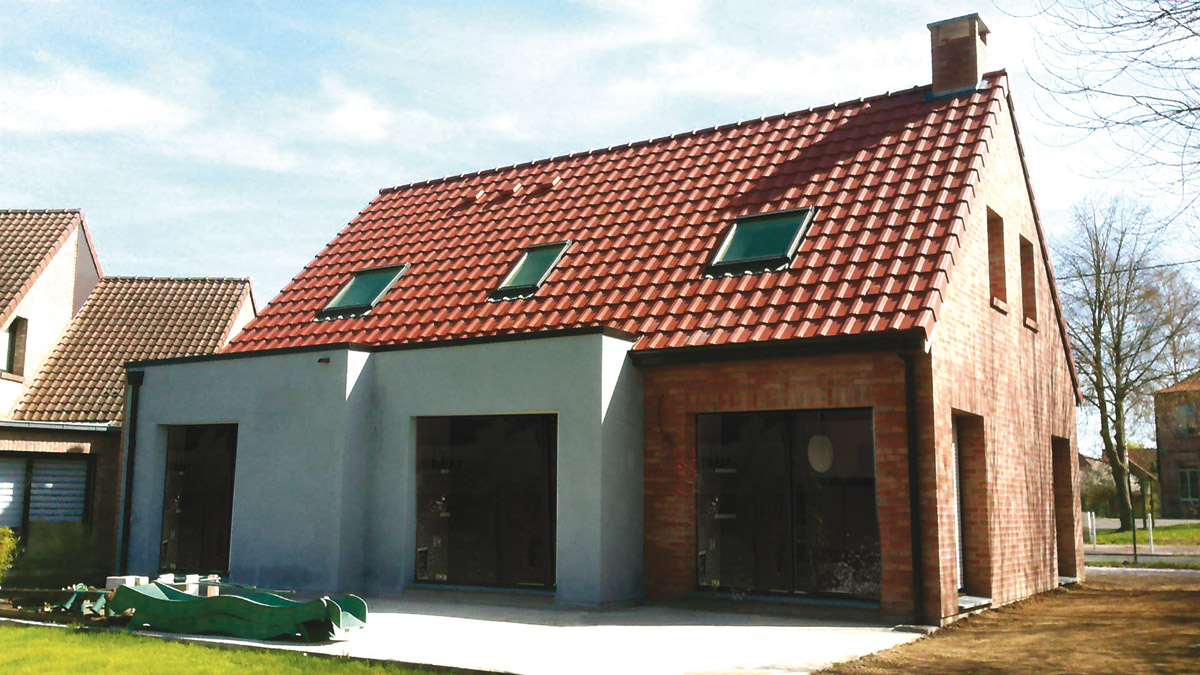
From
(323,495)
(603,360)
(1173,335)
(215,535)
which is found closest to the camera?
(603,360)

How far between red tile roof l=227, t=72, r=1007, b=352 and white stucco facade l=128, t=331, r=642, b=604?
872 mm

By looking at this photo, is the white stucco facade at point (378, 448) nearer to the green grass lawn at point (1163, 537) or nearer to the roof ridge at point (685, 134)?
the roof ridge at point (685, 134)

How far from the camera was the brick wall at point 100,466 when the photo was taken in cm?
1895

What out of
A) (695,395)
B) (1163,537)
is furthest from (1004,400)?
(1163,537)

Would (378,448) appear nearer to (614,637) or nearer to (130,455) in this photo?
(130,455)

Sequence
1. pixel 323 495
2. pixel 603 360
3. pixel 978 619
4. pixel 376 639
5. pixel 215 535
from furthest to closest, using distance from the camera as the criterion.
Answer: pixel 215 535 < pixel 323 495 < pixel 603 360 < pixel 978 619 < pixel 376 639

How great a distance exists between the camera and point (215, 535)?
48.3 ft

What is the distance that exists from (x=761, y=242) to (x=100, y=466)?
14152 mm

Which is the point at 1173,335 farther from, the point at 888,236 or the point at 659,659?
the point at 659,659

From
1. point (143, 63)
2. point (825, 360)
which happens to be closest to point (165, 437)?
point (143, 63)

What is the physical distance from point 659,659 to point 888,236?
19.8ft

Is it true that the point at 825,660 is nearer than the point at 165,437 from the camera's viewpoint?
Yes

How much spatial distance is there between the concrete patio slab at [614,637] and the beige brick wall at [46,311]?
580 inches

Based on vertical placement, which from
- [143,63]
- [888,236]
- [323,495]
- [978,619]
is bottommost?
[978,619]
